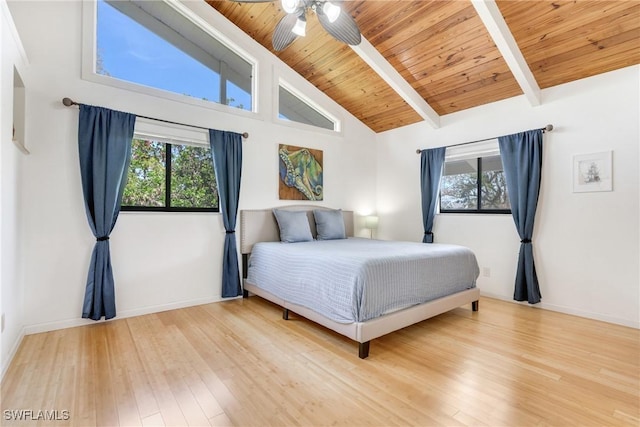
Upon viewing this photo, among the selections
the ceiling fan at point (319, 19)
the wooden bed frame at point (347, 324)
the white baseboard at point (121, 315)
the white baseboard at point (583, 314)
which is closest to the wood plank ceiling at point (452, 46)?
the ceiling fan at point (319, 19)

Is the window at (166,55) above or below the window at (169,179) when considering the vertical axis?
above

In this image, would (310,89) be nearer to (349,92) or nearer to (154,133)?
(349,92)

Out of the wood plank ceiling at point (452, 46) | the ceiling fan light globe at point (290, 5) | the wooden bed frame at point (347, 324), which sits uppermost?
the wood plank ceiling at point (452, 46)

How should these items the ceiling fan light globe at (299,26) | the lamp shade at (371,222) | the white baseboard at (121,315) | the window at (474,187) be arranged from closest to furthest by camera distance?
1. the ceiling fan light globe at (299,26)
2. the white baseboard at (121,315)
3. the window at (474,187)
4. the lamp shade at (371,222)

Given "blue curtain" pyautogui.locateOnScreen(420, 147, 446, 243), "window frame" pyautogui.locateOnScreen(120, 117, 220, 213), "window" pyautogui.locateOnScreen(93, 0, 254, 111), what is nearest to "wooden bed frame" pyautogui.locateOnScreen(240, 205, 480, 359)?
"window frame" pyautogui.locateOnScreen(120, 117, 220, 213)

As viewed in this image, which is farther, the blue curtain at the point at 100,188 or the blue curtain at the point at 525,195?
the blue curtain at the point at 525,195

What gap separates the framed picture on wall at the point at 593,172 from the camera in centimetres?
309

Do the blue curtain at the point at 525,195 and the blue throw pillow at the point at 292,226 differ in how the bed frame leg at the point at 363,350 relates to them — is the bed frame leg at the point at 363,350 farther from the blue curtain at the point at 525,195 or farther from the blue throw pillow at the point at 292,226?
the blue curtain at the point at 525,195

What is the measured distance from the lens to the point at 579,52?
2973 mm

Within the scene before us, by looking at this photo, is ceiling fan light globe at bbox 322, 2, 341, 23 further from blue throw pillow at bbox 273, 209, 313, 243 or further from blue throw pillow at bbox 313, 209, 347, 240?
blue throw pillow at bbox 313, 209, 347, 240

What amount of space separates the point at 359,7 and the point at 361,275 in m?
2.76

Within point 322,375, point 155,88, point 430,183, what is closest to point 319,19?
point 155,88

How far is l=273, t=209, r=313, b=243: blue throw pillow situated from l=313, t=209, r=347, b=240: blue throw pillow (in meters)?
0.26

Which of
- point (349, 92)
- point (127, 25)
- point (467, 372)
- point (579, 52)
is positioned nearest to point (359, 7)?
point (349, 92)
